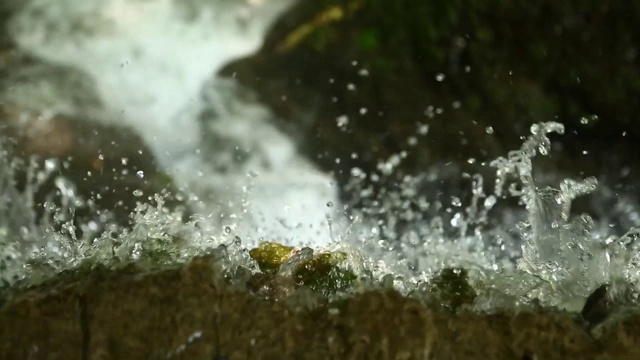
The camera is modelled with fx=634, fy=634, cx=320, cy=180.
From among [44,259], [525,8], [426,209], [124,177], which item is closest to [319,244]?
[426,209]

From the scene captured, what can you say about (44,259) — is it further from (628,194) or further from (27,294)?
(628,194)

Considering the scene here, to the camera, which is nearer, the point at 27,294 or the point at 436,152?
the point at 27,294

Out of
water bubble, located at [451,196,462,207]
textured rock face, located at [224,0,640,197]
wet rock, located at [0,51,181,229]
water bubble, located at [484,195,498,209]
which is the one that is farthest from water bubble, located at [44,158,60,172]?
Answer: water bubble, located at [484,195,498,209]

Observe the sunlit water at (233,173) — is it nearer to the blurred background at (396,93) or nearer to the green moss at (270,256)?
the blurred background at (396,93)

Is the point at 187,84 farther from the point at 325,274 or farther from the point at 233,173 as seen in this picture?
the point at 325,274

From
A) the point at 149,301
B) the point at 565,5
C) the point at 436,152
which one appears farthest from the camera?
the point at 436,152

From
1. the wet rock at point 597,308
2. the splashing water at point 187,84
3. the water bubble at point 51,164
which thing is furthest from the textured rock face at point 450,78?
the wet rock at point 597,308
